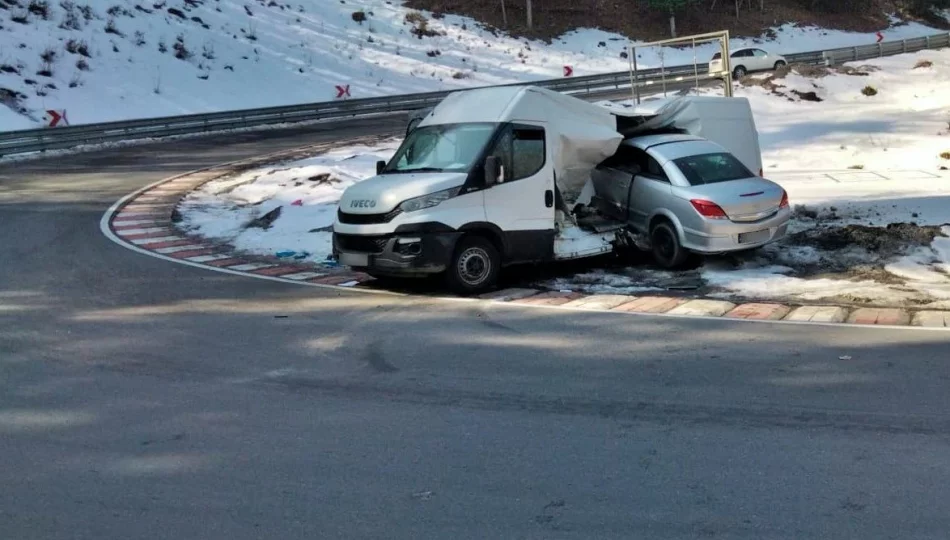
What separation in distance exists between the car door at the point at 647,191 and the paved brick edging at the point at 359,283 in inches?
83.8

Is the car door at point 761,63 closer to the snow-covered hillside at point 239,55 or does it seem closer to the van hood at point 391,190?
the snow-covered hillside at point 239,55

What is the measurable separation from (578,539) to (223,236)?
1140 centimetres

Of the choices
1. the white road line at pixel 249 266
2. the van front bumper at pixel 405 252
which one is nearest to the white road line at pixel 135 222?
the white road line at pixel 249 266

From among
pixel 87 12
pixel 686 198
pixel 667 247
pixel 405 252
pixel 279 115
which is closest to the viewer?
pixel 405 252

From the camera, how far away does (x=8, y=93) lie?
1192 inches

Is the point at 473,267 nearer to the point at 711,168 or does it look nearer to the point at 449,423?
the point at 711,168

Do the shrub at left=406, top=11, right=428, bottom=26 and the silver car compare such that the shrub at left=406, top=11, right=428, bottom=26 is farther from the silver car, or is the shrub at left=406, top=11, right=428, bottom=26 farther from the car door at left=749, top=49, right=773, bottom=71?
the silver car

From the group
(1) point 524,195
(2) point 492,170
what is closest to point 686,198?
(1) point 524,195

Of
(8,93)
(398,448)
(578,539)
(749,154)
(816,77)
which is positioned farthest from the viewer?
(816,77)

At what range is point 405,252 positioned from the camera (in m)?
10.7

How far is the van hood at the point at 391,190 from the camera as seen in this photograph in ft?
35.6

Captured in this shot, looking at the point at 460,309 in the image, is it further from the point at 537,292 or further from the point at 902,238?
the point at 902,238

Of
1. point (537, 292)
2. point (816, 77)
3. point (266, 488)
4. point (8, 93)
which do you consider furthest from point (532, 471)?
point (816, 77)

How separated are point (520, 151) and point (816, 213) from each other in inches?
225
